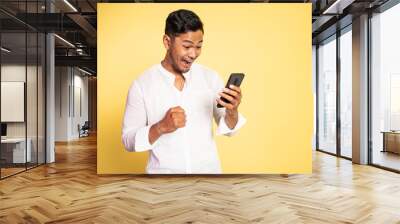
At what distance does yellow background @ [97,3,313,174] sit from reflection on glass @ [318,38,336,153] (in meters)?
4.32

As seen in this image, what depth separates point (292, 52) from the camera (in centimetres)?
680

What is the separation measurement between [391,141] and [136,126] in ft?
23.5

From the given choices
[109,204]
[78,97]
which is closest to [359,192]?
[109,204]

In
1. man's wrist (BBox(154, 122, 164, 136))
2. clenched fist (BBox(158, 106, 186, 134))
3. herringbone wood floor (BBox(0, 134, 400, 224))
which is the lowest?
herringbone wood floor (BBox(0, 134, 400, 224))

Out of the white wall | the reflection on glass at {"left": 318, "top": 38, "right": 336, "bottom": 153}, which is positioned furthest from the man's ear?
the white wall

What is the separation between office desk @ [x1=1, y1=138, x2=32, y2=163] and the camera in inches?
305

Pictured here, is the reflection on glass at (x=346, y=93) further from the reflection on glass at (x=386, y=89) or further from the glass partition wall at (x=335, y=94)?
the reflection on glass at (x=386, y=89)

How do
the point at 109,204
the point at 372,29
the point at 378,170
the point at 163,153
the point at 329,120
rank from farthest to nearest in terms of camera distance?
the point at 329,120 → the point at 372,29 → the point at 378,170 → the point at 109,204 → the point at 163,153

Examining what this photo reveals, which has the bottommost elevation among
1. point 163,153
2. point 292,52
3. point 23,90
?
point 163,153

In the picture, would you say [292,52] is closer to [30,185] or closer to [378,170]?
[378,170]

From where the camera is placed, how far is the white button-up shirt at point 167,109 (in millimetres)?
3248

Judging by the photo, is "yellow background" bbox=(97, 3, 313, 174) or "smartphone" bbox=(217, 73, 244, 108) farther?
"yellow background" bbox=(97, 3, 313, 174)

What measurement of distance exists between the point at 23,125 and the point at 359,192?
20.8 ft

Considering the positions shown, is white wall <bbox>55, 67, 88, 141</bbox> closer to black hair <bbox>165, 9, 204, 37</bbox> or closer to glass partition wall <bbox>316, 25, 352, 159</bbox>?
glass partition wall <bbox>316, 25, 352, 159</bbox>
